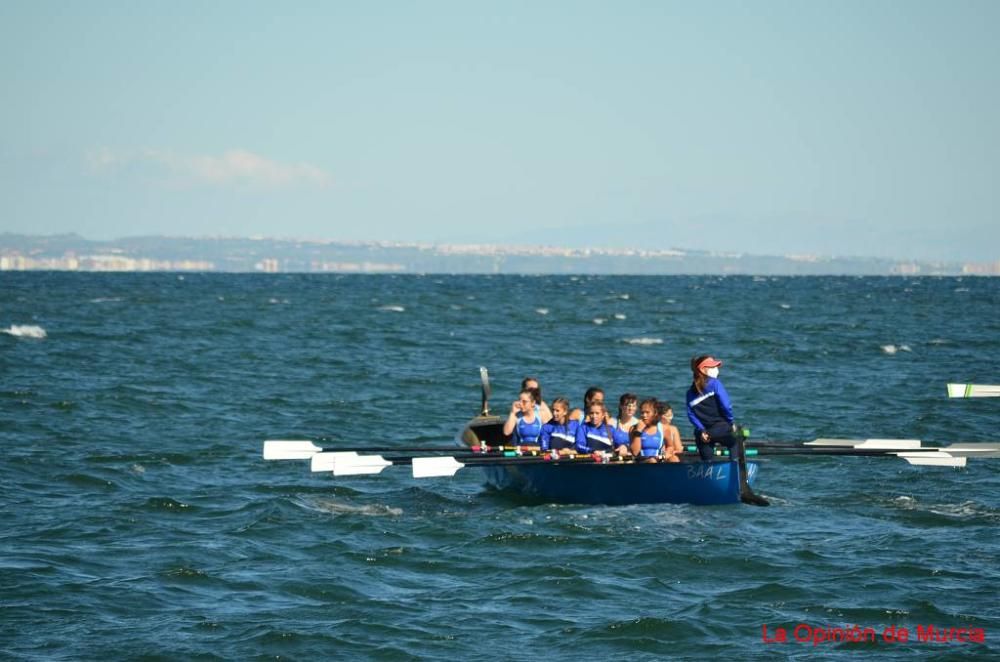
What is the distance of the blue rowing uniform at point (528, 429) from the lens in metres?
19.5

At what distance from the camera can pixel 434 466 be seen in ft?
59.6

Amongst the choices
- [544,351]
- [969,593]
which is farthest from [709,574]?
[544,351]

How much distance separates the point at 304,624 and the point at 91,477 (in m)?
8.75

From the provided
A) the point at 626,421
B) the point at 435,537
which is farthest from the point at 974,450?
the point at 435,537

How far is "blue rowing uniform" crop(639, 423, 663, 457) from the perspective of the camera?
1777 centimetres

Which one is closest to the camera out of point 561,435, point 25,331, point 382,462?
point 382,462

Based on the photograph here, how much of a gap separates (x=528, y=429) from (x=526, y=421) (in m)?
0.12

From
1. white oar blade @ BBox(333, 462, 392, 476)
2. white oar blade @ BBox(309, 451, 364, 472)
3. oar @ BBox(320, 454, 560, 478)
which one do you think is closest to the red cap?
oar @ BBox(320, 454, 560, 478)

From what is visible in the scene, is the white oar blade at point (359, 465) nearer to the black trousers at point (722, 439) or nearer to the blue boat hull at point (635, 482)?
the blue boat hull at point (635, 482)

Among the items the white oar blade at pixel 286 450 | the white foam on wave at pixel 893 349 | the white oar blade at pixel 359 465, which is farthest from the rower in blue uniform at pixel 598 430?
the white foam on wave at pixel 893 349

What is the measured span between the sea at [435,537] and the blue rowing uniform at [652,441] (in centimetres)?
84

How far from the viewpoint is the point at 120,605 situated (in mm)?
13297

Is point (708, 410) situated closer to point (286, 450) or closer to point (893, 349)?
point (286, 450)

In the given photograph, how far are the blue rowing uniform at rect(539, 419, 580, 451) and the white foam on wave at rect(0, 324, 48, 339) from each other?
33011mm
